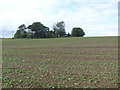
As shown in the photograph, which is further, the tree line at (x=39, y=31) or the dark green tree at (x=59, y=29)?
the dark green tree at (x=59, y=29)

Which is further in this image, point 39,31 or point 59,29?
point 59,29

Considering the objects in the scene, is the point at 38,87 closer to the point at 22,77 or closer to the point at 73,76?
the point at 22,77

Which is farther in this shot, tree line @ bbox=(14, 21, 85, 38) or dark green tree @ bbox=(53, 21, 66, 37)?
dark green tree @ bbox=(53, 21, 66, 37)

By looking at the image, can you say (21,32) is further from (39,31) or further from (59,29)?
(59,29)

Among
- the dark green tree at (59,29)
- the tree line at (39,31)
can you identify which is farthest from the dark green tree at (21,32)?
the dark green tree at (59,29)

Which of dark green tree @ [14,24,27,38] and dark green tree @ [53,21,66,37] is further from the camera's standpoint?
dark green tree @ [53,21,66,37]

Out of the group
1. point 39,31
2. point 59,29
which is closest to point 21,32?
point 39,31

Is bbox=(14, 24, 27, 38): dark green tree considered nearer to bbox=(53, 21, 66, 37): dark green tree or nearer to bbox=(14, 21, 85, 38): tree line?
bbox=(14, 21, 85, 38): tree line

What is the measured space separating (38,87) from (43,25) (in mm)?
83673

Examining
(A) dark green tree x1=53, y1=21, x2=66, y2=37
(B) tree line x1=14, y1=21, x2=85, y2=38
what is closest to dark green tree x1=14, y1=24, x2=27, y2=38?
(B) tree line x1=14, y1=21, x2=85, y2=38

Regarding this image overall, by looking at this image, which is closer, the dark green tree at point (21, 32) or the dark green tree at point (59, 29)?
the dark green tree at point (21, 32)

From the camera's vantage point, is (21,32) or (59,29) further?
(59,29)

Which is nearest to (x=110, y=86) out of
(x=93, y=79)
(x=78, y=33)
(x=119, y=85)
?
(x=119, y=85)

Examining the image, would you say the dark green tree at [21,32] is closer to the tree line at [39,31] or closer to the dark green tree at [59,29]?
the tree line at [39,31]
